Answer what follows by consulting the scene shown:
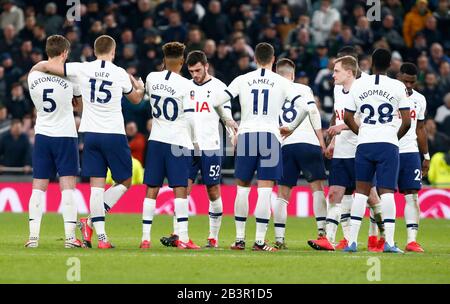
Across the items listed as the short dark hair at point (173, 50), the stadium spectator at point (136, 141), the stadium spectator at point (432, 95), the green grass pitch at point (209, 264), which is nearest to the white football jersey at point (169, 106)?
the short dark hair at point (173, 50)

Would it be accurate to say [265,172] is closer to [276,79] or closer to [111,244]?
[276,79]

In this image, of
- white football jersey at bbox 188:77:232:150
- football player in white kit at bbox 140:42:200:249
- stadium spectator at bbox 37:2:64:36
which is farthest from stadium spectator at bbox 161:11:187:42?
football player in white kit at bbox 140:42:200:249

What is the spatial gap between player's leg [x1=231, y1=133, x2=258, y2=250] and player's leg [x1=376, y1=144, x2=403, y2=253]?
157cm

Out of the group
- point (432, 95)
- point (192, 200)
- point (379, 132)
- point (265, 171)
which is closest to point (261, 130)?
point (265, 171)

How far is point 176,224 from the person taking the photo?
15664mm

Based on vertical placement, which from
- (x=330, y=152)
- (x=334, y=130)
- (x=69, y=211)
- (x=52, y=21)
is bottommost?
(x=69, y=211)

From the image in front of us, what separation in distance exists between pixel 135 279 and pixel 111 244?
3938mm

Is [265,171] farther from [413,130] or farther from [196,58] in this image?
[413,130]

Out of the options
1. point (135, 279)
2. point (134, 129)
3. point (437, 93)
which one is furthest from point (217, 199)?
point (437, 93)

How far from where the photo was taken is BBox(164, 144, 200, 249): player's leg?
583 inches

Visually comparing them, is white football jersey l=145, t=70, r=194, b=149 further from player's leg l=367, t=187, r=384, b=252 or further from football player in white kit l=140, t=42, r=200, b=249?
player's leg l=367, t=187, r=384, b=252

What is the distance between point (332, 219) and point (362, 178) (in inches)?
59.3

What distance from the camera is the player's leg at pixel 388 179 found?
14383mm

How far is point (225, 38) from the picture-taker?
27.5m
